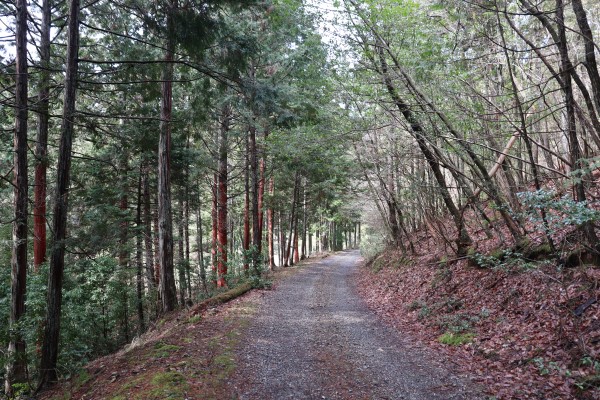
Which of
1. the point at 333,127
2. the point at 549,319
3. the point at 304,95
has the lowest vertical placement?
the point at 549,319

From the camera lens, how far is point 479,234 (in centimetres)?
1128

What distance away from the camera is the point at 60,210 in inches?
217

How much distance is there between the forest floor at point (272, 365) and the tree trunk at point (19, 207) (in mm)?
1581

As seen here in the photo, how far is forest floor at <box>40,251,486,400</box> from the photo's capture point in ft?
15.3

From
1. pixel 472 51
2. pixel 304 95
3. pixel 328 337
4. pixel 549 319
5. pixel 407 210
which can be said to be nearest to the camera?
pixel 549 319

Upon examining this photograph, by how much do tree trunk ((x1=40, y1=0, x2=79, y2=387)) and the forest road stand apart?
2.97m

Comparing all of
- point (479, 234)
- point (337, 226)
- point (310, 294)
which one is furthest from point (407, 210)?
point (337, 226)

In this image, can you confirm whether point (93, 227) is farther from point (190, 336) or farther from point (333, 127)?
point (333, 127)

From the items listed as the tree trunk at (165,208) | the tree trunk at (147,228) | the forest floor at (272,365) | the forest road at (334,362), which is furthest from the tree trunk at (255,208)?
the forest floor at (272,365)

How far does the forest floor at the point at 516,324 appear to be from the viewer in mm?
4496

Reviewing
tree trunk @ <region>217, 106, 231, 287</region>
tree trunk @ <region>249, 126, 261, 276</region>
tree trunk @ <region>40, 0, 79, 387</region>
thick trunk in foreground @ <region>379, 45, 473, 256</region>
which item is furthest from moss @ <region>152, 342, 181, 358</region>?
tree trunk @ <region>217, 106, 231, 287</region>

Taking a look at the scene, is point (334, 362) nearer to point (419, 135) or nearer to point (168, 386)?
point (168, 386)

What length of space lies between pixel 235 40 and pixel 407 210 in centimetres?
1113

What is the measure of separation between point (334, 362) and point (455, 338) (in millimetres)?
2353
